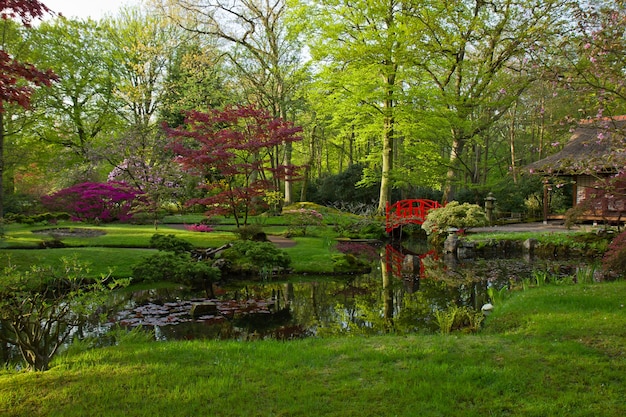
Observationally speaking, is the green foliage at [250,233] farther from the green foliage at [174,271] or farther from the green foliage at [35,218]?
the green foliage at [35,218]

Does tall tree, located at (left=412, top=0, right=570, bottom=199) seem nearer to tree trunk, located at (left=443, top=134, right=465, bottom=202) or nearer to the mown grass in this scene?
tree trunk, located at (left=443, top=134, right=465, bottom=202)

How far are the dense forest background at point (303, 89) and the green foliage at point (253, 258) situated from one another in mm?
3909

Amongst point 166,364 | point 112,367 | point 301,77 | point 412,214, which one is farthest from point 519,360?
point 301,77

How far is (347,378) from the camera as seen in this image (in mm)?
3850

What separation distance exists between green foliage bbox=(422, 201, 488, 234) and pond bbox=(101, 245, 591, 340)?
4256 mm

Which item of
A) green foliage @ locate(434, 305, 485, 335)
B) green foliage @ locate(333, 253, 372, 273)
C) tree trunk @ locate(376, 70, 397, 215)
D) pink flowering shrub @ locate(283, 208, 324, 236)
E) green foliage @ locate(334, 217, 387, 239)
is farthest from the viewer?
tree trunk @ locate(376, 70, 397, 215)

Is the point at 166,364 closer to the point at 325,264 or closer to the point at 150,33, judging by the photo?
the point at 325,264

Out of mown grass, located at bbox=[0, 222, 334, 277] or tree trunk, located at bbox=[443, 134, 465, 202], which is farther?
tree trunk, located at bbox=[443, 134, 465, 202]

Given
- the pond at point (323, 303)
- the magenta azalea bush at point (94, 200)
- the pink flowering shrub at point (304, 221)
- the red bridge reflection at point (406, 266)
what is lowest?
the pond at point (323, 303)

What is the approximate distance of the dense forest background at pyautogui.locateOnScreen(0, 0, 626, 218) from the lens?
18.9m

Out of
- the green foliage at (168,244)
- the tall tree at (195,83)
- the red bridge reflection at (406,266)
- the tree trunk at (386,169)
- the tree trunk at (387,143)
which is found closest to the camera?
the green foliage at (168,244)

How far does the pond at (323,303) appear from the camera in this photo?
6671mm

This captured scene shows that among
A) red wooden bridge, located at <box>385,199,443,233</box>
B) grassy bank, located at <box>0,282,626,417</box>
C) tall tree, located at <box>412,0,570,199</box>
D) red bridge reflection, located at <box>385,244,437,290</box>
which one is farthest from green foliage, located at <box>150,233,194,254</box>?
tall tree, located at <box>412,0,570,199</box>

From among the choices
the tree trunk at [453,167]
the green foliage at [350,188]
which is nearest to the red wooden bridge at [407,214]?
the tree trunk at [453,167]
